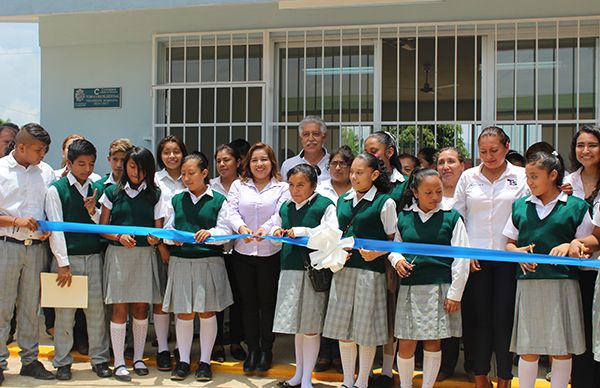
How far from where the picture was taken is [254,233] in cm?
494

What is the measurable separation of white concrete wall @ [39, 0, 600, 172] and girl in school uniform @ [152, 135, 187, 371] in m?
1.78

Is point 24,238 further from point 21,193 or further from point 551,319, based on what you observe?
point 551,319

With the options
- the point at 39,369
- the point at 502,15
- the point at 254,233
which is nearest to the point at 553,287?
the point at 254,233

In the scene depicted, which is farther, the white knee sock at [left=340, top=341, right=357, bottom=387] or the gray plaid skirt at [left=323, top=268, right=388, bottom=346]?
the white knee sock at [left=340, top=341, right=357, bottom=387]

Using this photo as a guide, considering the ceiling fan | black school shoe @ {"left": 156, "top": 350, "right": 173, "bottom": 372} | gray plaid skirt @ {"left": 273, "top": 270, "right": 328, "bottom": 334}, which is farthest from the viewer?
the ceiling fan

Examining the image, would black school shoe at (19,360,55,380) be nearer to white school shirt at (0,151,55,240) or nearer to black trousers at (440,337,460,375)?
white school shirt at (0,151,55,240)

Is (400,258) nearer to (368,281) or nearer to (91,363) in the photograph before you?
(368,281)

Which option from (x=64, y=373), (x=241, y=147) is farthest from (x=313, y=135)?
(x=64, y=373)

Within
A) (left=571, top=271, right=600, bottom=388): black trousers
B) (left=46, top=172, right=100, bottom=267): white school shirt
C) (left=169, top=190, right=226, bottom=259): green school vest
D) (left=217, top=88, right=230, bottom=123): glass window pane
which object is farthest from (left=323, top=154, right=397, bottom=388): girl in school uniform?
(left=217, top=88, right=230, bottom=123): glass window pane

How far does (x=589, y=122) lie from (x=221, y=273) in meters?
3.79

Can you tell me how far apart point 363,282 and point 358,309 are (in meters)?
0.19

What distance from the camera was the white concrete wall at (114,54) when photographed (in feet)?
22.2

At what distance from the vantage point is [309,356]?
466cm

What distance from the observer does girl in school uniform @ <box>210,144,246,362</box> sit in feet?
17.8
